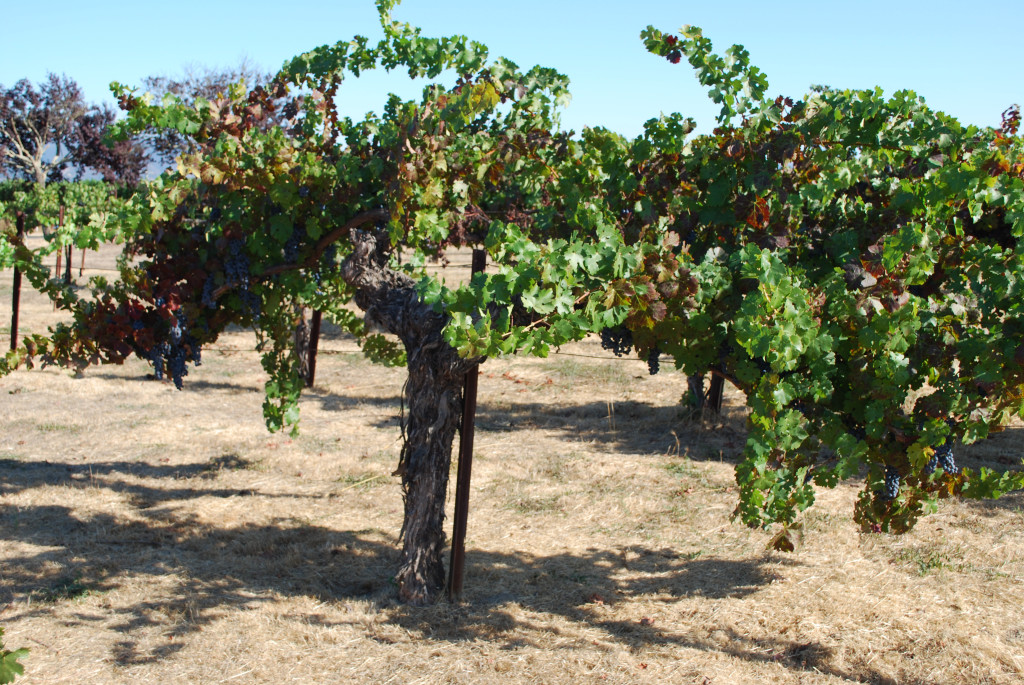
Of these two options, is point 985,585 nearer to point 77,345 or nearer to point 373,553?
point 373,553

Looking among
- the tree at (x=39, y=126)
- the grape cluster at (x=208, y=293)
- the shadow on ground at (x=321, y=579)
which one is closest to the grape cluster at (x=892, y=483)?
the shadow on ground at (x=321, y=579)

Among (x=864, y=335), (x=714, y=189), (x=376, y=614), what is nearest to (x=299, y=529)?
(x=376, y=614)

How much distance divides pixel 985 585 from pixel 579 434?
4464 mm

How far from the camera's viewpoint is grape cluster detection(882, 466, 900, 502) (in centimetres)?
390

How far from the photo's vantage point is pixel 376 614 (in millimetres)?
4832

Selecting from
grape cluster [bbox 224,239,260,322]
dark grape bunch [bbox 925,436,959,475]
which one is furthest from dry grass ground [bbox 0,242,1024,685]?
grape cluster [bbox 224,239,260,322]

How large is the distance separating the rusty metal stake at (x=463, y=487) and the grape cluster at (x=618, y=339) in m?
0.81

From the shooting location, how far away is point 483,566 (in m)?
5.59

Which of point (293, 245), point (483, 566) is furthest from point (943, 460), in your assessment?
point (293, 245)

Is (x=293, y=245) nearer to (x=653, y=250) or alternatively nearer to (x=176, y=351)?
(x=176, y=351)

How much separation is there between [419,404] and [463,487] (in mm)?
566

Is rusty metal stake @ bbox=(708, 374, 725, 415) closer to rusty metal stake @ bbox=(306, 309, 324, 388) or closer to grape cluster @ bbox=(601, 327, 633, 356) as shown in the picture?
rusty metal stake @ bbox=(306, 309, 324, 388)

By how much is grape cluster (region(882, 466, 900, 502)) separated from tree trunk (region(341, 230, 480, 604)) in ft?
6.97

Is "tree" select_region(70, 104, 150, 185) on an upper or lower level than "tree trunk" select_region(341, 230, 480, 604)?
upper
